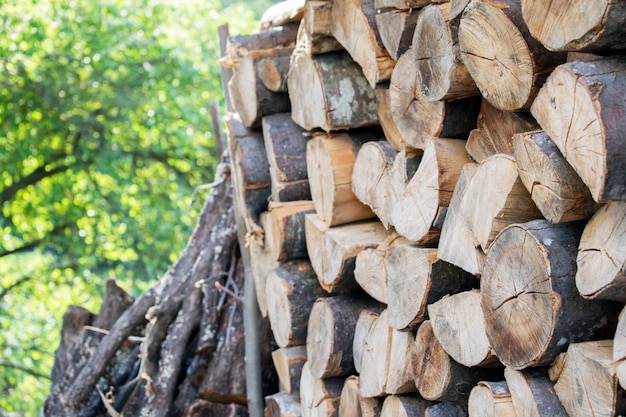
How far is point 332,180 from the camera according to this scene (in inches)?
88.4

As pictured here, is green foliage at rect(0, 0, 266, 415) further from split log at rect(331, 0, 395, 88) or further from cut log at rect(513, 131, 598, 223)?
cut log at rect(513, 131, 598, 223)

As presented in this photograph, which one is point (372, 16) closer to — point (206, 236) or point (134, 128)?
point (206, 236)

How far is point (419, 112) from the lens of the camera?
6.15 feet

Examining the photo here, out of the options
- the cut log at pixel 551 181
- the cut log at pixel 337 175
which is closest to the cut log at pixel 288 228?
the cut log at pixel 337 175

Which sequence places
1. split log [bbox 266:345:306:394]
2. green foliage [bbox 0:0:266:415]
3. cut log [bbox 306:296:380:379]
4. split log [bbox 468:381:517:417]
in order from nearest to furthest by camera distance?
1. split log [bbox 468:381:517:417]
2. cut log [bbox 306:296:380:379]
3. split log [bbox 266:345:306:394]
4. green foliage [bbox 0:0:266:415]

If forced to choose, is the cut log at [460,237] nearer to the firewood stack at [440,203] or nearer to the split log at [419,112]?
the firewood stack at [440,203]

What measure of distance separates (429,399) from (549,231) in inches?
23.8

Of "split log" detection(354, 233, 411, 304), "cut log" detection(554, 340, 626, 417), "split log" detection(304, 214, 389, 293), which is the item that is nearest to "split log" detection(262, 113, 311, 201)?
"split log" detection(304, 214, 389, 293)

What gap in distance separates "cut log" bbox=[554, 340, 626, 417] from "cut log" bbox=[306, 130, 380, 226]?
3.04 ft

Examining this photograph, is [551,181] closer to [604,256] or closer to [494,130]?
[604,256]

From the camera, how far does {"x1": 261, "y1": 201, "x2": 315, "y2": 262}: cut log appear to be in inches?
98.3

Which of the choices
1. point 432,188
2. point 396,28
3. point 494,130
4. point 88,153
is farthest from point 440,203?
point 88,153

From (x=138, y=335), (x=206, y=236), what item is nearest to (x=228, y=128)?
(x=206, y=236)

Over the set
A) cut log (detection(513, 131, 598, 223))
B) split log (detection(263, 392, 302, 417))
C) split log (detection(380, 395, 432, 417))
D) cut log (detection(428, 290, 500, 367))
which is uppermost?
cut log (detection(513, 131, 598, 223))
